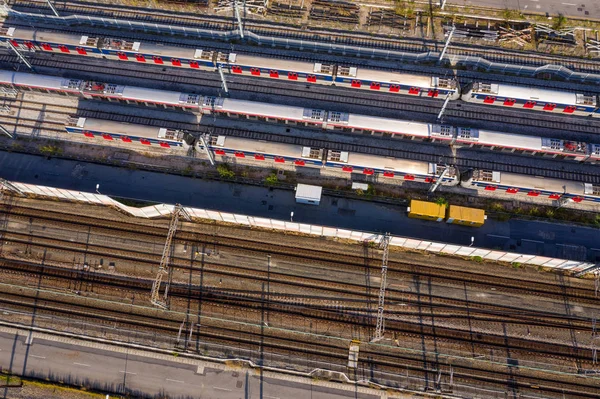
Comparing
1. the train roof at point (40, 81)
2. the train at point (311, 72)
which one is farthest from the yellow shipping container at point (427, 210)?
the train roof at point (40, 81)

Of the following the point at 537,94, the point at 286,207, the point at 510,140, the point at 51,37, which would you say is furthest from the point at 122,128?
the point at 537,94

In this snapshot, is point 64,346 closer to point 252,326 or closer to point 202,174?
point 252,326

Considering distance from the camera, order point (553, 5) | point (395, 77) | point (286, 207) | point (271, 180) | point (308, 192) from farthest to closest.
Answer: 1. point (553, 5)
2. point (395, 77)
3. point (271, 180)
4. point (286, 207)
5. point (308, 192)

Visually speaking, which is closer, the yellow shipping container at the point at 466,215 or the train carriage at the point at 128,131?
the yellow shipping container at the point at 466,215

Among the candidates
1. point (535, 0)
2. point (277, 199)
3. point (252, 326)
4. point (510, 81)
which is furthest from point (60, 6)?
point (535, 0)

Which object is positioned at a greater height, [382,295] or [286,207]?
[286,207]

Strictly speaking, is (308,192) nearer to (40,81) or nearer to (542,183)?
(542,183)

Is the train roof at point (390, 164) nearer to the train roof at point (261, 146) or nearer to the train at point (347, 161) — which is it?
the train at point (347, 161)
